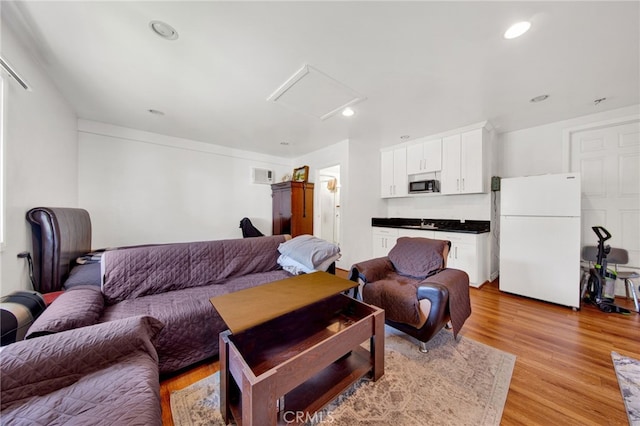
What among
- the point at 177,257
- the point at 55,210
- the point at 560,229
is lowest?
the point at 177,257

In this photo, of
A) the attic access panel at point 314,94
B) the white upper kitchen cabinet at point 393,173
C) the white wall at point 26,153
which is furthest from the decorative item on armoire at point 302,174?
the white wall at point 26,153

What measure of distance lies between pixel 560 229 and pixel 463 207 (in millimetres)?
1243

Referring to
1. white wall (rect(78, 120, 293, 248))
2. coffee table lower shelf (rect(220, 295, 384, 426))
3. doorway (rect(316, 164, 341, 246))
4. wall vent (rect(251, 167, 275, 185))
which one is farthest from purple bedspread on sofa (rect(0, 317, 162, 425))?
doorway (rect(316, 164, 341, 246))

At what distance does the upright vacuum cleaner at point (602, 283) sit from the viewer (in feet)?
8.09

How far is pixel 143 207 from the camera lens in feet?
11.5

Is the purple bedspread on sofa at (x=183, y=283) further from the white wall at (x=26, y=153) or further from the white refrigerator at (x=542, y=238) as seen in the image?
the white refrigerator at (x=542, y=238)

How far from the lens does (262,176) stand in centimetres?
480

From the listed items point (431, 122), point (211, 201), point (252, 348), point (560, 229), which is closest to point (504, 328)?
point (560, 229)

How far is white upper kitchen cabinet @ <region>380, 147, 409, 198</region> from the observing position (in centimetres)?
411

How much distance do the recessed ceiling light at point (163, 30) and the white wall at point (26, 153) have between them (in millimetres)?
982

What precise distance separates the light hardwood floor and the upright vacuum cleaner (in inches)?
5.0

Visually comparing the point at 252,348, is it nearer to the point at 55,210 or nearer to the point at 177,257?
the point at 177,257

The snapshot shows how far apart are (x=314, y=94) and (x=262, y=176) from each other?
2.77 m

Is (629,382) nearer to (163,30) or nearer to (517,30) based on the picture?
(517,30)
